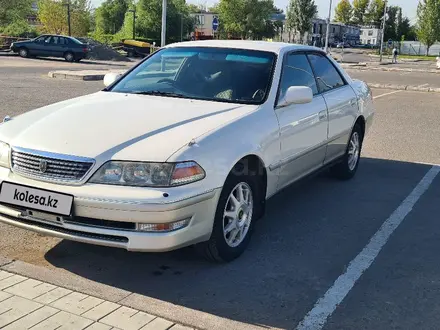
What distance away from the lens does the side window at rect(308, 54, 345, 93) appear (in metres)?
5.75

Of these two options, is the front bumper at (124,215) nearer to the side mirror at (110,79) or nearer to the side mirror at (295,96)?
the side mirror at (295,96)

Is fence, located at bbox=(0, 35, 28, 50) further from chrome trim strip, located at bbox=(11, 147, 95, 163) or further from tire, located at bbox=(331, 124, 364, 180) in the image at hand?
chrome trim strip, located at bbox=(11, 147, 95, 163)

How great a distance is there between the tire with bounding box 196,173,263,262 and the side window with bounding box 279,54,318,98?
1.02m

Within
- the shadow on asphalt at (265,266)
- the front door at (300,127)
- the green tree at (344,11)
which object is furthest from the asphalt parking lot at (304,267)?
the green tree at (344,11)

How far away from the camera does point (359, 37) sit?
105 m

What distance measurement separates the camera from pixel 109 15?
242 ft

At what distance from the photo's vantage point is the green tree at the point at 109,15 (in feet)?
241

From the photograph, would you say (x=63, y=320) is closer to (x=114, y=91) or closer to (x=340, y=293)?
(x=340, y=293)

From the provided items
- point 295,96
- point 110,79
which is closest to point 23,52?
point 110,79

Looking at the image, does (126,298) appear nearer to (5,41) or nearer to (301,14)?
(5,41)

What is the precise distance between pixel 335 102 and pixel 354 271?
229cm

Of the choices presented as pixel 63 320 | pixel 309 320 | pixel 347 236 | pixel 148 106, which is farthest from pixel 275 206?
pixel 63 320

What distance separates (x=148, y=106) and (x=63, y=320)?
1875 millimetres

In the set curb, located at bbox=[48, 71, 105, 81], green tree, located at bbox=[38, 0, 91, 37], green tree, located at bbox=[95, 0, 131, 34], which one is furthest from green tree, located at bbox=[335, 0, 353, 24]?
curb, located at bbox=[48, 71, 105, 81]
